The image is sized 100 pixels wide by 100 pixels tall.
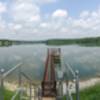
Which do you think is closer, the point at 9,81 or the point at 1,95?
the point at 1,95

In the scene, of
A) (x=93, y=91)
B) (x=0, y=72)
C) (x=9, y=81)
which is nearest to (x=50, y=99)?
(x=0, y=72)

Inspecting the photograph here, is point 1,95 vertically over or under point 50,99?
over

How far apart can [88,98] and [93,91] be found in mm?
2571

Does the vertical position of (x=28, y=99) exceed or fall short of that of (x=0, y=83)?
it falls short

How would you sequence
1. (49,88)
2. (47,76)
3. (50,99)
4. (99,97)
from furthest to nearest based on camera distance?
(99,97) < (47,76) < (49,88) < (50,99)

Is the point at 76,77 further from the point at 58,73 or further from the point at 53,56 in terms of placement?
the point at 53,56

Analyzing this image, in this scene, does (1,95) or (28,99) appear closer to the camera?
(1,95)

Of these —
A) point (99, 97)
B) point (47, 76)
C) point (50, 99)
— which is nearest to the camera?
point (50, 99)

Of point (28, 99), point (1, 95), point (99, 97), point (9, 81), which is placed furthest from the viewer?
point (9, 81)

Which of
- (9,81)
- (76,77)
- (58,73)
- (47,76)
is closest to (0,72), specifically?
(76,77)

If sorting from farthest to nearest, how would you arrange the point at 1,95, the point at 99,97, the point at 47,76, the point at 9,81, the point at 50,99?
the point at 9,81 < the point at 99,97 < the point at 47,76 < the point at 50,99 < the point at 1,95

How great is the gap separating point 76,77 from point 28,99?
4439mm

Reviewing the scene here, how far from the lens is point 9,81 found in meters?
27.4

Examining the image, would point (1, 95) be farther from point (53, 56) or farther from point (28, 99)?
point (53, 56)
